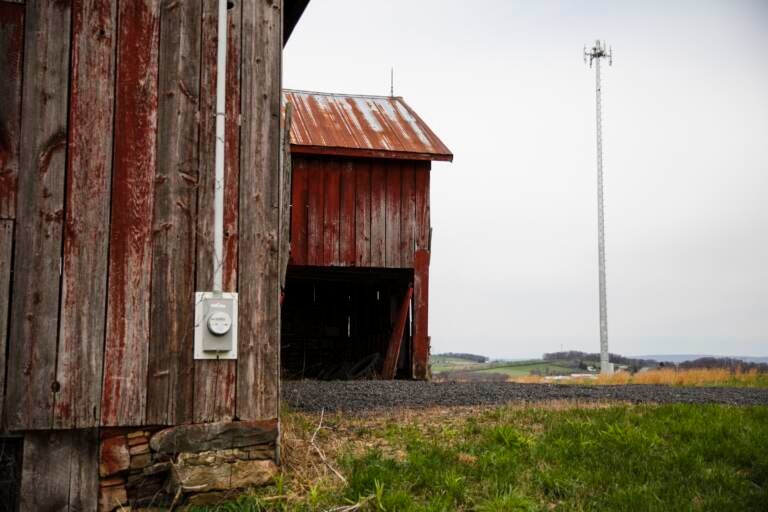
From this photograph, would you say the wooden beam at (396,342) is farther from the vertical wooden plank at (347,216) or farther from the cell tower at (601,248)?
the cell tower at (601,248)

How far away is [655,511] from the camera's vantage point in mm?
4523

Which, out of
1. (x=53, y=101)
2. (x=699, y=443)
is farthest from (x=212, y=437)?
(x=699, y=443)

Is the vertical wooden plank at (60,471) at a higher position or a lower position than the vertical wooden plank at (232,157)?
lower

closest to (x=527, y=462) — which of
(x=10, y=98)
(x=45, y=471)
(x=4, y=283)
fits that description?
(x=45, y=471)

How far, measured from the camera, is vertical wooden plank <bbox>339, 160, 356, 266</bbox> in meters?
13.5

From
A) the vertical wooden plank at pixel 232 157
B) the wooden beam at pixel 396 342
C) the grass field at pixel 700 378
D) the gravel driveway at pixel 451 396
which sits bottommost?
the grass field at pixel 700 378

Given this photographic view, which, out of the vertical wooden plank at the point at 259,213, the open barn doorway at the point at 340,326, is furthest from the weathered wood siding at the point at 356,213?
the vertical wooden plank at the point at 259,213

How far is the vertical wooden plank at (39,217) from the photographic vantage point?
4430 mm

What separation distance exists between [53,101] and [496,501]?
374 cm

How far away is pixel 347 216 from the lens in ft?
44.7

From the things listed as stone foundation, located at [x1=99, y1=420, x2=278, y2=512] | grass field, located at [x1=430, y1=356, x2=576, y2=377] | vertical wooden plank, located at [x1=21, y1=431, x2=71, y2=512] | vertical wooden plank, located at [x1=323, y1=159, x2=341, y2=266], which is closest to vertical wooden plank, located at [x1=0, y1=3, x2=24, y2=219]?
vertical wooden plank, located at [x1=21, y1=431, x2=71, y2=512]

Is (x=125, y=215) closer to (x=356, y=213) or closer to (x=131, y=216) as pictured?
(x=131, y=216)

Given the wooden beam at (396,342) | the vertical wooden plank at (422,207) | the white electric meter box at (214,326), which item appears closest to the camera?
the white electric meter box at (214,326)

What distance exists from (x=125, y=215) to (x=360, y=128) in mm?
10031
